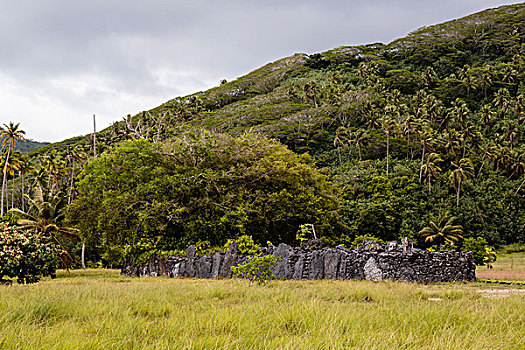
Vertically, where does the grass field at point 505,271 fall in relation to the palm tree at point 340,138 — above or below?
below

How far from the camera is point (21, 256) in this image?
14.6 m

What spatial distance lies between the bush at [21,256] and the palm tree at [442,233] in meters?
42.3

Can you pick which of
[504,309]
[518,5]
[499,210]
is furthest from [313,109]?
[518,5]

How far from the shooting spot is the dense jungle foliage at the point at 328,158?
21.9 meters

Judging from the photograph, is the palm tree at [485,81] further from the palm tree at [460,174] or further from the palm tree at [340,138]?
the palm tree at [460,174]

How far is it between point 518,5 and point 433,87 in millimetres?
89740

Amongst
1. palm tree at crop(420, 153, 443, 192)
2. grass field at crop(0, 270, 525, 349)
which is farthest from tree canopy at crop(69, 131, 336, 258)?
palm tree at crop(420, 153, 443, 192)

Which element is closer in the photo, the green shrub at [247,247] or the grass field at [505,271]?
the green shrub at [247,247]

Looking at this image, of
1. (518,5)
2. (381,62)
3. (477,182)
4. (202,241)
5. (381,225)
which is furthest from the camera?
(518,5)

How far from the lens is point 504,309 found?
6289mm

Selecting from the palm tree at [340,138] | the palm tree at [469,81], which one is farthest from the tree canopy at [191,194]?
the palm tree at [469,81]

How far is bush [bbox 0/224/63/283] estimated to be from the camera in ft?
46.6

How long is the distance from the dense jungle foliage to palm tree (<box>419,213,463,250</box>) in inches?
39.4

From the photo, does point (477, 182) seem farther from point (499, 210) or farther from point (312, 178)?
point (312, 178)
